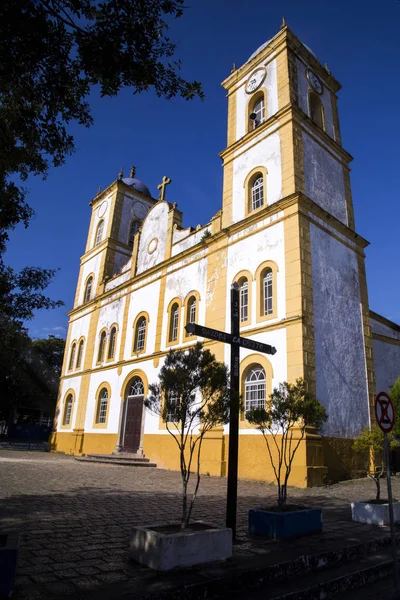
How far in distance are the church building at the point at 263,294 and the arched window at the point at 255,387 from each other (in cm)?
5

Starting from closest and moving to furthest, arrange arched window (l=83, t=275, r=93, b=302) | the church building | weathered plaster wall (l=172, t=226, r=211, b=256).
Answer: the church building, weathered plaster wall (l=172, t=226, r=211, b=256), arched window (l=83, t=275, r=93, b=302)

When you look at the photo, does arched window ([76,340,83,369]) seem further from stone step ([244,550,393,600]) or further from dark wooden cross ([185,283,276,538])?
stone step ([244,550,393,600])

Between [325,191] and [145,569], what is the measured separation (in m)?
15.4

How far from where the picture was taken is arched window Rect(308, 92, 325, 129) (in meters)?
18.7

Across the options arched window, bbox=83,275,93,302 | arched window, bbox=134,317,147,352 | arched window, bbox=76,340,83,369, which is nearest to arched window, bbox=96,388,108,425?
arched window, bbox=134,317,147,352

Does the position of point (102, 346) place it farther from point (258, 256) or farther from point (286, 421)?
point (286, 421)

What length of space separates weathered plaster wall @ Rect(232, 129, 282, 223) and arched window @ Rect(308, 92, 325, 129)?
10.0 feet

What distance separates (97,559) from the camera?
435cm

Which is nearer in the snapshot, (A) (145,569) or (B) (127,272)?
(A) (145,569)

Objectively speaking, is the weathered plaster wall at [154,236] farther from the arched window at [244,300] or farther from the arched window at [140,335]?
the arched window at [244,300]

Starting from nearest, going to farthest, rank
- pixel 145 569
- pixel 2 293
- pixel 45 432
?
pixel 145 569
pixel 2 293
pixel 45 432

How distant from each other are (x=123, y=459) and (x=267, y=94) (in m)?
17.3

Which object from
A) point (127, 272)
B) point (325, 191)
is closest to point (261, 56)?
point (325, 191)

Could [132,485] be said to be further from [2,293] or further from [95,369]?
→ [95,369]
